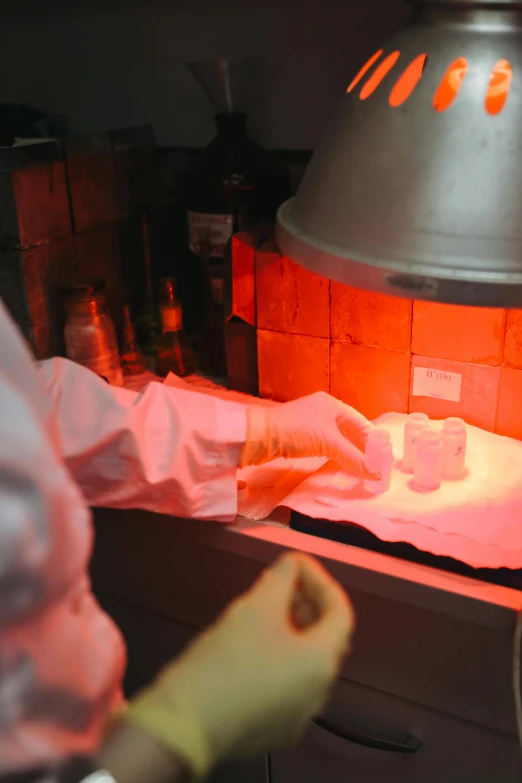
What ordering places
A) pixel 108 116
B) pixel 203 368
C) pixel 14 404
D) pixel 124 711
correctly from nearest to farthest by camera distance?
pixel 14 404 → pixel 124 711 → pixel 203 368 → pixel 108 116

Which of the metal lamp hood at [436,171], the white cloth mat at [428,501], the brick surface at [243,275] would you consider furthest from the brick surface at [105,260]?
the metal lamp hood at [436,171]

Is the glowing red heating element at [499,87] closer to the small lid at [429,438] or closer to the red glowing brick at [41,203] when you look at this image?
the small lid at [429,438]

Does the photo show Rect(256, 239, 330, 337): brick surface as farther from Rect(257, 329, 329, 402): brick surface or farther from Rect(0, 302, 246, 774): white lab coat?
Rect(0, 302, 246, 774): white lab coat

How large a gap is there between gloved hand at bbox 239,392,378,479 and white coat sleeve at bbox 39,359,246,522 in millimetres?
23

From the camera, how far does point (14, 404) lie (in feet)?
1.36

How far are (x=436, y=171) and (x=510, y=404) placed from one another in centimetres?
58

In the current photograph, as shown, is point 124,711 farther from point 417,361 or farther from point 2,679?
point 417,361

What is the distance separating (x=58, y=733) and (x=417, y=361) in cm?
74

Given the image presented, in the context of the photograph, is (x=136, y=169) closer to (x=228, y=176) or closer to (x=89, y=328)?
(x=228, y=176)

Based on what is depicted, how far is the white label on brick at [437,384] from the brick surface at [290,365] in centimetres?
14

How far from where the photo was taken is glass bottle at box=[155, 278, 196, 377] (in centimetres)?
125

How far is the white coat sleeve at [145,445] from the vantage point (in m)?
0.85

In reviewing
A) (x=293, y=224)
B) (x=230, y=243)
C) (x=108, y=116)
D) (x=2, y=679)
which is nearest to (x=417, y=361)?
(x=230, y=243)

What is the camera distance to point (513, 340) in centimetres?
97
